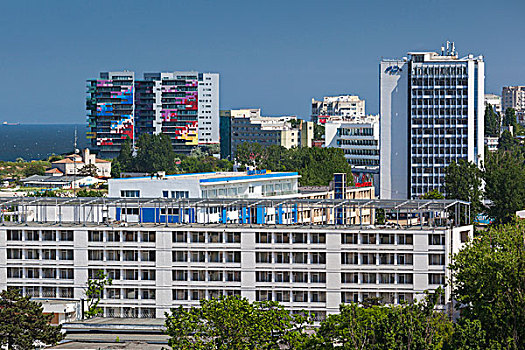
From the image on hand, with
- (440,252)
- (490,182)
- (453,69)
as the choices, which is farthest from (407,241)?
(453,69)

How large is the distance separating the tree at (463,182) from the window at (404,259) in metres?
57.9

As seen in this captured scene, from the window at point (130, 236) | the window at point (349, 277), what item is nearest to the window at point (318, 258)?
the window at point (349, 277)

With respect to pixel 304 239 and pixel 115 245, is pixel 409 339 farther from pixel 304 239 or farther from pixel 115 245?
pixel 115 245

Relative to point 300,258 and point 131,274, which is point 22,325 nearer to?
point 131,274

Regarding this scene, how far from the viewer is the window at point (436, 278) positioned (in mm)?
62250

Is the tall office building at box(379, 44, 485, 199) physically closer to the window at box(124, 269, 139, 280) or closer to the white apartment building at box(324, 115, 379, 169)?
the white apartment building at box(324, 115, 379, 169)

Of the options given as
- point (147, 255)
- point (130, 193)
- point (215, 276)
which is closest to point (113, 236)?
point (147, 255)

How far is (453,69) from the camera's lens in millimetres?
138875

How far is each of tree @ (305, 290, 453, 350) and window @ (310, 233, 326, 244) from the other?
15.4 meters

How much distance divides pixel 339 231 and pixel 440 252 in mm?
6309

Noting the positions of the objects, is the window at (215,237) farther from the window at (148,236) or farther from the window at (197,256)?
the window at (148,236)

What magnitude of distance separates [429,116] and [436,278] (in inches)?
3136

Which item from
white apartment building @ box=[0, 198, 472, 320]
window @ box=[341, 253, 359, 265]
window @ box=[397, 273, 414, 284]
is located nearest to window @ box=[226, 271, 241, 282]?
white apartment building @ box=[0, 198, 472, 320]

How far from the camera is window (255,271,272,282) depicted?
64.1 m
